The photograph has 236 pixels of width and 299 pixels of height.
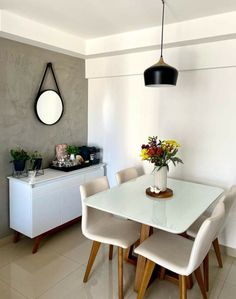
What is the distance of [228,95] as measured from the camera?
8.19 ft

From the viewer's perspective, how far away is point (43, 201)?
2.56 m

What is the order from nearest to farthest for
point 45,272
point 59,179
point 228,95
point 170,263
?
point 170,263
point 45,272
point 228,95
point 59,179

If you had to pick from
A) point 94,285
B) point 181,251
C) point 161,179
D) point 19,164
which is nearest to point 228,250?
point 181,251

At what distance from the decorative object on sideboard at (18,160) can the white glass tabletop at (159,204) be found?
94 cm

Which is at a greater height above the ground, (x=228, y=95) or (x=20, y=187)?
(x=228, y=95)

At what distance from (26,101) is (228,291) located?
267 centimetres

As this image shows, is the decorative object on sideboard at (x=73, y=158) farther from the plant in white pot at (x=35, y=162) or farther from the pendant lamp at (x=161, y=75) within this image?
the pendant lamp at (x=161, y=75)

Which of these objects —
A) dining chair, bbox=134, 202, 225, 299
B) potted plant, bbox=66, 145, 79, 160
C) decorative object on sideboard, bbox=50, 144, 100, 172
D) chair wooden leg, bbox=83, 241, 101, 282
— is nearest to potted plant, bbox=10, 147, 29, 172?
decorative object on sideboard, bbox=50, 144, 100, 172

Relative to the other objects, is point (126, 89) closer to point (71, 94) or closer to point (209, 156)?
point (71, 94)

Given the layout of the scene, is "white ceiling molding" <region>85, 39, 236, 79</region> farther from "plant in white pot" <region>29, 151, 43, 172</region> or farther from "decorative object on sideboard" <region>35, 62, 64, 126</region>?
"plant in white pot" <region>29, 151, 43, 172</region>

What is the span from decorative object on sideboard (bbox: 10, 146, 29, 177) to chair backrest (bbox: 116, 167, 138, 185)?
39.2 inches

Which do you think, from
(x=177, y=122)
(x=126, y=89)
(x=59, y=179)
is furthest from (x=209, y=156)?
(x=59, y=179)

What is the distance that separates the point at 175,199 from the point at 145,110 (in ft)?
4.30

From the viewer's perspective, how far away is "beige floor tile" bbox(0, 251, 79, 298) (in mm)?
2066
